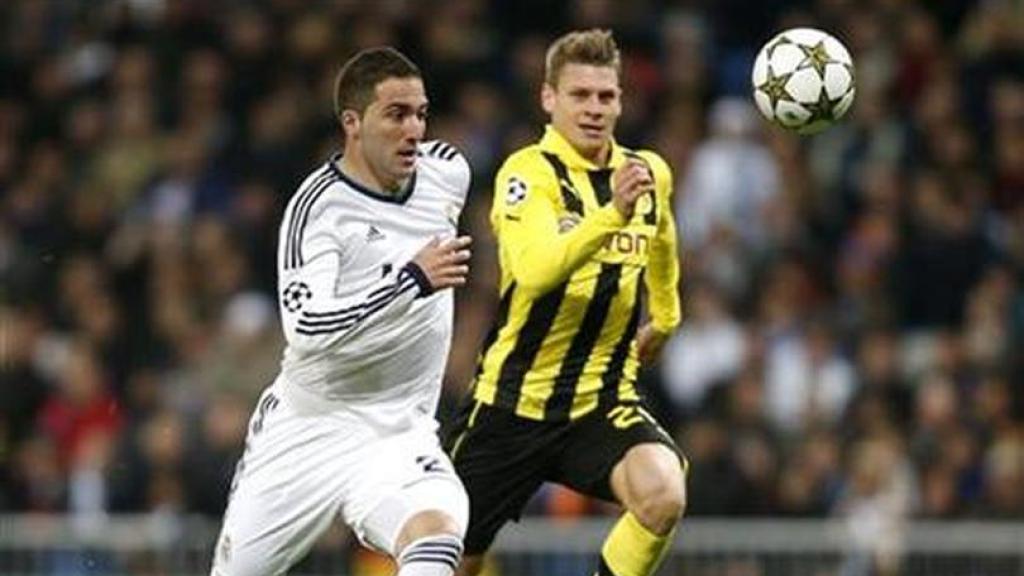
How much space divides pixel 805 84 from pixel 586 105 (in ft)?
2.82

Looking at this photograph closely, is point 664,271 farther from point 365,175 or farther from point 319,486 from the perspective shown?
point 319,486

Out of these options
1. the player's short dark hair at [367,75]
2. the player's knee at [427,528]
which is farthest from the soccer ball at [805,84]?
the player's knee at [427,528]

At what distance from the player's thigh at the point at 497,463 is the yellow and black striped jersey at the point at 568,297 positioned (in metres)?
0.06

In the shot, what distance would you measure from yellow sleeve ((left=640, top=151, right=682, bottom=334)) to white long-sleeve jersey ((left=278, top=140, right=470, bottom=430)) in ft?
3.00

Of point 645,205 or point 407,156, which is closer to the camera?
point 407,156

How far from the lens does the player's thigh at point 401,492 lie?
11008 millimetres

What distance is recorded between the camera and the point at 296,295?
1088cm

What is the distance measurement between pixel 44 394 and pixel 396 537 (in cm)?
751

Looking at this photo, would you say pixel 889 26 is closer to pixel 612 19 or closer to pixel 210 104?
pixel 612 19

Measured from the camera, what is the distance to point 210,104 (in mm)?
19891

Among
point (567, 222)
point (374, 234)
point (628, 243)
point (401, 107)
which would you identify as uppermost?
point (401, 107)

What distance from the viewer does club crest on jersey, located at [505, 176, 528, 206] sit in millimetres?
11805

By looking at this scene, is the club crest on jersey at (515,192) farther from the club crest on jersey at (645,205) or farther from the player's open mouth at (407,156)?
the player's open mouth at (407,156)

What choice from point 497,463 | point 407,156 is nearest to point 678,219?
point 497,463
